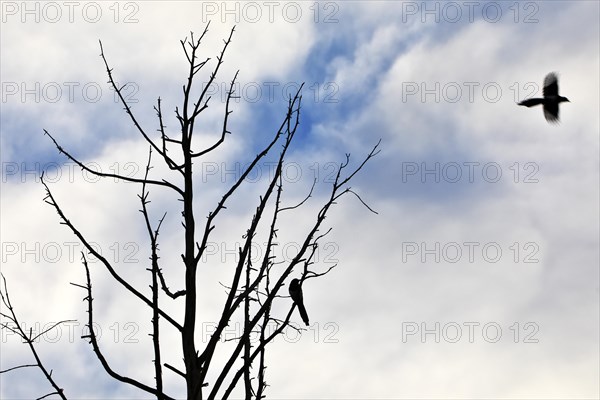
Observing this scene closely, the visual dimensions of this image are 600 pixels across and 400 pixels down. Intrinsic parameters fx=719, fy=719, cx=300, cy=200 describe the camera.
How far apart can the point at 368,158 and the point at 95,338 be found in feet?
7.40

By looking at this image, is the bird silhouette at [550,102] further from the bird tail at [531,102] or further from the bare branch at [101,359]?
the bare branch at [101,359]

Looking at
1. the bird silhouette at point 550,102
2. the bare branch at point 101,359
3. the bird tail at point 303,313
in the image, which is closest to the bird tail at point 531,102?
the bird silhouette at point 550,102

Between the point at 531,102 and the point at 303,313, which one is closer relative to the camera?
the point at 303,313

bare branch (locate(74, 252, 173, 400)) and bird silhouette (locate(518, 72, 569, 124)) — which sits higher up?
bird silhouette (locate(518, 72, 569, 124))

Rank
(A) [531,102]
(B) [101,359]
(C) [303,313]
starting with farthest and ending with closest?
1. (A) [531,102]
2. (C) [303,313]
3. (B) [101,359]

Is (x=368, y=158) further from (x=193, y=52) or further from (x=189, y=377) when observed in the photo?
(x=189, y=377)

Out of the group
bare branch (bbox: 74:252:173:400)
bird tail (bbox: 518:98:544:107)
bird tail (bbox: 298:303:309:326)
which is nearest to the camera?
bare branch (bbox: 74:252:173:400)

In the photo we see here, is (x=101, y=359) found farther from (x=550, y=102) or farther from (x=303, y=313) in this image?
(x=550, y=102)

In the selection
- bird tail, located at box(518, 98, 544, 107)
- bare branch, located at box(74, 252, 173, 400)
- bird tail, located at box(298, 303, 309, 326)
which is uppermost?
bird tail, located at box(518, 98, 544, 107)

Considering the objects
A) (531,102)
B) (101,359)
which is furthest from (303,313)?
(531,102)

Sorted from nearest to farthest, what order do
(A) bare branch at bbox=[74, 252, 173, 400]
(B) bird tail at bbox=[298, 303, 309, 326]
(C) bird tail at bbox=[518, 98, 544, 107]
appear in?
(A) bare branch at bbox=[74, 252, 173, 400] < (B) bird tail at bbox=[298, 303, 309, 326] < (C) bird tail at bbox=[518, 98, 544, 107]

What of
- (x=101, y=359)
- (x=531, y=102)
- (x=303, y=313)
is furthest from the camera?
(x=531, y=102)

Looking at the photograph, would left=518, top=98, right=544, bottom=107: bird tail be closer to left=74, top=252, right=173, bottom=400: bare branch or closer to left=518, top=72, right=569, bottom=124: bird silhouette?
left=518, top=72, right=569, bottom=124: bird silhouette

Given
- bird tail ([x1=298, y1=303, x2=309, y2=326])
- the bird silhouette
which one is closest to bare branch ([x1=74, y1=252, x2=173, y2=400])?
bird tail ([x1=298, y1=303, x2=309, y2=326])
